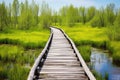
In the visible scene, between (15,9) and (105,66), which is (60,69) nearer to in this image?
(105,66)

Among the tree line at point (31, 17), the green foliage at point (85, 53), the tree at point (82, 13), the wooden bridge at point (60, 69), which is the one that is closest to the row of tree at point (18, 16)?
the tree line at point (31, 17)

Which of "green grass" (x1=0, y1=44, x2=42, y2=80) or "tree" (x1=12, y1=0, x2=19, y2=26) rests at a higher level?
"tree" (x1=12, y1=0, x2=19, y2=26)

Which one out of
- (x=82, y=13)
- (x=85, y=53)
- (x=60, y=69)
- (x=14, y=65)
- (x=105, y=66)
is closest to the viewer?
(x=60, y=69)

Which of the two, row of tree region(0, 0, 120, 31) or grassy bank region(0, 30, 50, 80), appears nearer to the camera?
grassy bank region(0, 30, 50, 80)

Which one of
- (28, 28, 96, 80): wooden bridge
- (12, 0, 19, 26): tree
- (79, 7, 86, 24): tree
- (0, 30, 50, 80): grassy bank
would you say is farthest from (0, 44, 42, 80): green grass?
(79, 7, 86, 24): tree

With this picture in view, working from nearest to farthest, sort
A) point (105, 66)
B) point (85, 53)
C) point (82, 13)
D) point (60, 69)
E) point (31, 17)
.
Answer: point (60, 69) < point (105, 66) < point (85, 53) < point (31, 17) < point (82, 13)

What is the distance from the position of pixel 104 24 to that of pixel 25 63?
5466 centimetres

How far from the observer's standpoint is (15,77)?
419 inches

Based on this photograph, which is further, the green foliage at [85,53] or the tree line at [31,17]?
the tree line at [31,17]

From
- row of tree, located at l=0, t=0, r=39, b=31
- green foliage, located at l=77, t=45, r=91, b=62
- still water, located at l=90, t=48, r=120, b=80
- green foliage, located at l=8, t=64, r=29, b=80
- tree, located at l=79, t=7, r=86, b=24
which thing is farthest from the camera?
tree, located at l=79, t=7, r=86, b=24

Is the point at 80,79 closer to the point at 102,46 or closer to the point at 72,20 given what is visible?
the point at 102,46

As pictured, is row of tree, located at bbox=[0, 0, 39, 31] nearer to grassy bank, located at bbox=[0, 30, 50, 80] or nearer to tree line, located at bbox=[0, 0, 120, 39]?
tree line, located at bbox=[0, 0, 120, 39]

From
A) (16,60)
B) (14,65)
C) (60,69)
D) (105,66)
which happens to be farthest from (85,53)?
(60,69)

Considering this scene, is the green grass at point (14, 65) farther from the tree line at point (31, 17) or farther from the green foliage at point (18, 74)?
the tree line at point (31, 17)
